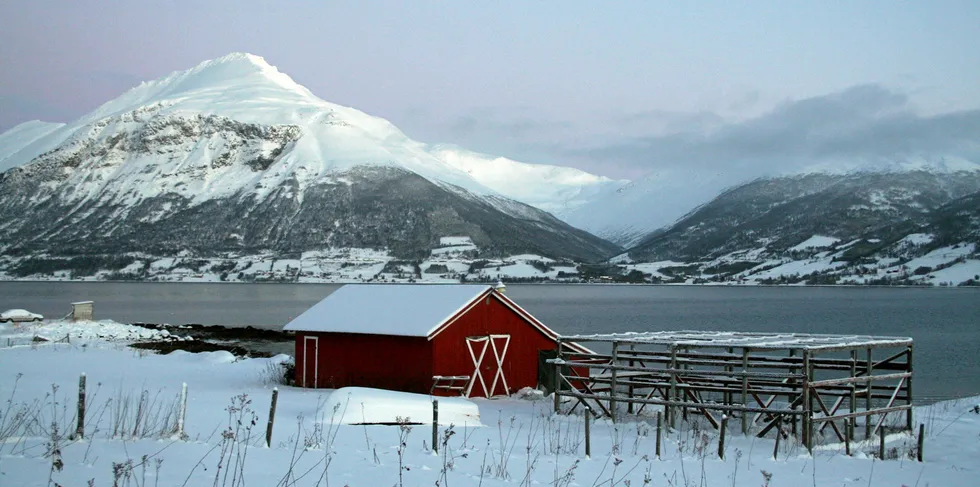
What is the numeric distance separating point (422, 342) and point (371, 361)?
2164 mm

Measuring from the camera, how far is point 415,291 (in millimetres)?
33500

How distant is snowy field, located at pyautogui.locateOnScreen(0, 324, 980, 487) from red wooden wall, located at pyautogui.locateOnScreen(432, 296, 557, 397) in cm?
187

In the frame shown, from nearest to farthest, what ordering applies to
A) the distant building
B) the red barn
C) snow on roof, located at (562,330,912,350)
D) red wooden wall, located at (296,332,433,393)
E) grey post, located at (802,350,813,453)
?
grey post, located at (802,350,813,453), snow on roof, located at (562,330,912,350), red wooden wall, located at (296,332,433,393), the red barn, the distant building

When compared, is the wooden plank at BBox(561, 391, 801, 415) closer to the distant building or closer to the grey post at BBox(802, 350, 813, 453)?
the grey post at BBox(802, 350, 813, 453)

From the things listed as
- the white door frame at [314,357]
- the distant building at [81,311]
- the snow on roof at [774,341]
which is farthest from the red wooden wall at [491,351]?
the distant building at [81,311]

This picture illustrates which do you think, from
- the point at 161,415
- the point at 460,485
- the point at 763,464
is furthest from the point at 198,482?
the point at 763,464

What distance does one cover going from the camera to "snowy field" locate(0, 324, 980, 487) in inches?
442

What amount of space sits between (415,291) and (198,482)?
75.7 feet

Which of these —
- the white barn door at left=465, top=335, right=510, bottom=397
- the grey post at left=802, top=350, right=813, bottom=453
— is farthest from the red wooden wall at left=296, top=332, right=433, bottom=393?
the grey post at left=802, top=350, right=813, bottom=453

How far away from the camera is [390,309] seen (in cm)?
3219

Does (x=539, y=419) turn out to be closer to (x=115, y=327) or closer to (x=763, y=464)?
(x=763, y=464)

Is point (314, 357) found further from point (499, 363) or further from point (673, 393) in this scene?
point (673, 393)

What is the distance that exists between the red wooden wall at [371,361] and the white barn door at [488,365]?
1.86 meters

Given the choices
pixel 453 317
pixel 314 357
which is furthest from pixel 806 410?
pixel 314 357
